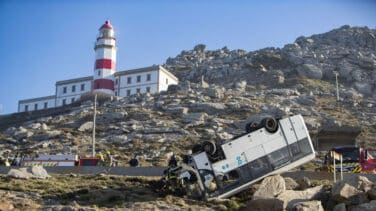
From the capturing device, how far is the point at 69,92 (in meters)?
98.2

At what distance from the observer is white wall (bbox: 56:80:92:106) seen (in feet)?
315

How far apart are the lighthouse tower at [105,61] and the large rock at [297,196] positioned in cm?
7213

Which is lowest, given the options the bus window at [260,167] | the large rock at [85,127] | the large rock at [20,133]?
the bus window at [260,167]

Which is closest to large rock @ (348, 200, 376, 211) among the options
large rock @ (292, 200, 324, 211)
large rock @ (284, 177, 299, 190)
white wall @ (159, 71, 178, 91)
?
large rock @ (292, 200, 324, 211)

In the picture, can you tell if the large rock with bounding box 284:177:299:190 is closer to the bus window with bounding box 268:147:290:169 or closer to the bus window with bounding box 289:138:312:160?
the bus window with bounding box 268:147:290:169

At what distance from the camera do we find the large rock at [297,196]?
63.0 ft

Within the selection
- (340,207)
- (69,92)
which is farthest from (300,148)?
(69,92)

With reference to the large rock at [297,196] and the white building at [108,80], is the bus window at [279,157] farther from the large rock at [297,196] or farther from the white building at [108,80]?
the white building at [108,80]

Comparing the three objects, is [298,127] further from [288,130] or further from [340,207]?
[340,207]

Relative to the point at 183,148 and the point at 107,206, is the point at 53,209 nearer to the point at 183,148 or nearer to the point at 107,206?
the point at 107,206

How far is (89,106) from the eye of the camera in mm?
81750

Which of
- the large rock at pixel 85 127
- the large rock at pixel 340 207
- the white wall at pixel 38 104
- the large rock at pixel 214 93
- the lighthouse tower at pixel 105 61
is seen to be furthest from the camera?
the white wall at pixel 38 104

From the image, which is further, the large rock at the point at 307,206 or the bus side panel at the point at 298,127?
the bus side panel at the point at 298,127

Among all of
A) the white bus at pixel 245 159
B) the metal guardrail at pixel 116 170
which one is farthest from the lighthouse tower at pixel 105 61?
the white bus at pixel 245 159
